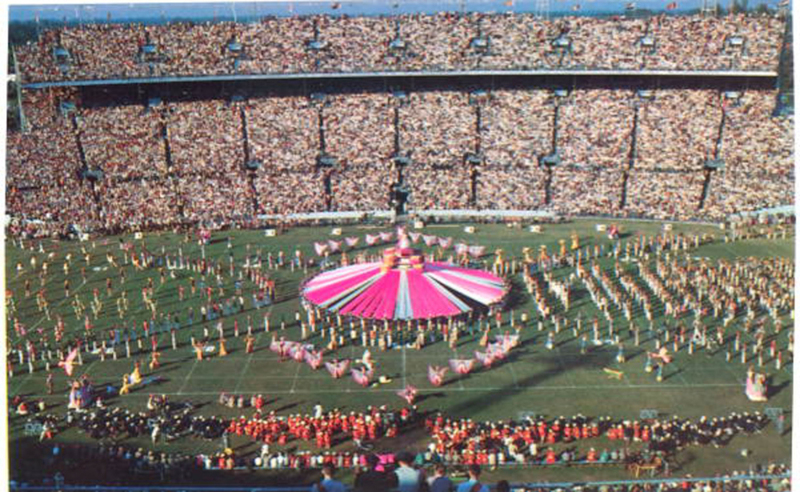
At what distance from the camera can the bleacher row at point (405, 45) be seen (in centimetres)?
5441

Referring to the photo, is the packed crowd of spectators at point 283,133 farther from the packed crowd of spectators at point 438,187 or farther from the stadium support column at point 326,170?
the packed crowd of spectators at point 438,187

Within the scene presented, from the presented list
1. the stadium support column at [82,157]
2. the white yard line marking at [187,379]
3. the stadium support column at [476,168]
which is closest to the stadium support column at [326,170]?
the stadium support column at [476,168]

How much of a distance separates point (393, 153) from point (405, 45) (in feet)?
28.0

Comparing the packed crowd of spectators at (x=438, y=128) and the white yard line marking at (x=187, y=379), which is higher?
the packed crowd of spectators at (x=438, y=128)

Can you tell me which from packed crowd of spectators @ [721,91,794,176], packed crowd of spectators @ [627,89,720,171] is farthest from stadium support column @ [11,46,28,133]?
packed crowd of spectators @ [721,91,794,176]

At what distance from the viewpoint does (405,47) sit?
189ft

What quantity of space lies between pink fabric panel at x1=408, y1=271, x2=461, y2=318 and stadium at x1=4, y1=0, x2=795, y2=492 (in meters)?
0.17

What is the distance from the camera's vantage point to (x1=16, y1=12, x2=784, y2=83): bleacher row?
178ft

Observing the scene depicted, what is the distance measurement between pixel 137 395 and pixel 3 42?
17.5 metres

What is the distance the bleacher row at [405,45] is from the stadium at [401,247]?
0.24 meters

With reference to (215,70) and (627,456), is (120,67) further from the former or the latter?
(627,456)

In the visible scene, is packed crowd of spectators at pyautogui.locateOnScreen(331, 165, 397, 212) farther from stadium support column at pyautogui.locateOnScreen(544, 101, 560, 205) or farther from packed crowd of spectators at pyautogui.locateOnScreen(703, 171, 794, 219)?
packed crowd of spectators at pyautogui.locateOnScreen(703, 171, 794, 219)

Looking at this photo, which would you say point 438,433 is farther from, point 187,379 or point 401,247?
point 401,247

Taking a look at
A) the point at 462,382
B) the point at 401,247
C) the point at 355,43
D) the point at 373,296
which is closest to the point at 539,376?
the point at 462,382
